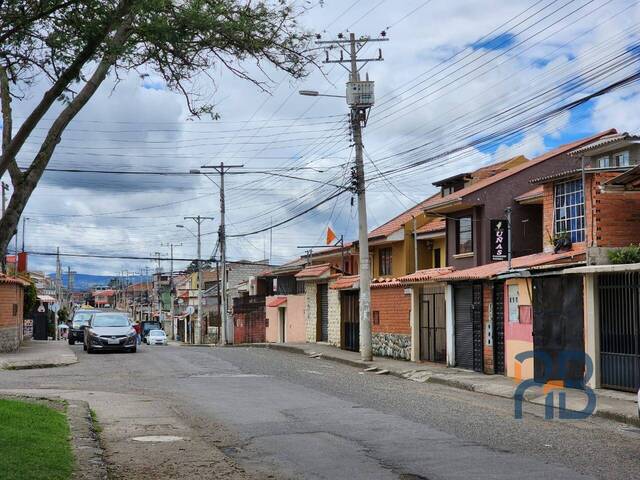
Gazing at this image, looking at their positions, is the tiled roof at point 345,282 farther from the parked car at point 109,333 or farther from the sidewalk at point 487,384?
the parked car at point 109,333

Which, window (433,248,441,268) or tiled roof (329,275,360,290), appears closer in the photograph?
tiled roof (329,275,360,290)

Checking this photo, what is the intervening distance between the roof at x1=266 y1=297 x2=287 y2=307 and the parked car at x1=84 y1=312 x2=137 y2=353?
1975 cm

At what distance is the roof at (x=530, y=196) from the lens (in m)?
28.8

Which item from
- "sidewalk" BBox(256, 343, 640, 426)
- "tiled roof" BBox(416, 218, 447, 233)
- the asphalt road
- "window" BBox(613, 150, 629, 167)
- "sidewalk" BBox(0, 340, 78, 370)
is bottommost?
"sidewalk" BBox(256, 343, 640, 426)

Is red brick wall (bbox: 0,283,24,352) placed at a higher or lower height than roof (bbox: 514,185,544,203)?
lower

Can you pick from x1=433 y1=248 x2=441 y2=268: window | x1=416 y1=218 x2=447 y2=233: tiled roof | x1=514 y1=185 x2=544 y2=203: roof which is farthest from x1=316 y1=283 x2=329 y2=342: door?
x1=514 y1=185 x2=544 y2=203: roof

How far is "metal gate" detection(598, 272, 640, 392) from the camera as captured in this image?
16.8 m

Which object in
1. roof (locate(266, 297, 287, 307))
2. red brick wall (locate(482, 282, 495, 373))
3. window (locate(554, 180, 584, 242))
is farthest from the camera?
roof (locate(266, 297, 287, 307))

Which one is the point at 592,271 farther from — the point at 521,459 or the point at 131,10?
the point at 131,10

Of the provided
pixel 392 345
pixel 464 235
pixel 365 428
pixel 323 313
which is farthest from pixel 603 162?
pixel 323 313

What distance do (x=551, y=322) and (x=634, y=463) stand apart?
1011 cm

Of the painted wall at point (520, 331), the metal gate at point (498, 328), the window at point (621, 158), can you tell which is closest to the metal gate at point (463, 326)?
the metal gate at point (498, 328)

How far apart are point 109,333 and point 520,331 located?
51.6ft

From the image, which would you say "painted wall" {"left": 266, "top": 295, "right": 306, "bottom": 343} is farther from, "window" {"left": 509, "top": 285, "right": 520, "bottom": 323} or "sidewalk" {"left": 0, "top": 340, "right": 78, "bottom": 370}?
"window" {"left": 509, "top": 285, "right": 520, "bottom": 323}
